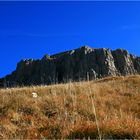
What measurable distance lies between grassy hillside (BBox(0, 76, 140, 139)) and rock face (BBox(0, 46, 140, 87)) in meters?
145

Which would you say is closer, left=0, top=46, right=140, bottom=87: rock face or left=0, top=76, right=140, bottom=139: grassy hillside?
left=0, top=76, right=140, bottom=139: grassy hillside

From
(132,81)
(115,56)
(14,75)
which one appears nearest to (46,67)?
(14,75)

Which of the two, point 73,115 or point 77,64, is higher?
point 77,64

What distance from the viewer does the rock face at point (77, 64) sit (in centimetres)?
16588

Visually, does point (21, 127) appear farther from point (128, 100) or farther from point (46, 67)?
point (46, 67)

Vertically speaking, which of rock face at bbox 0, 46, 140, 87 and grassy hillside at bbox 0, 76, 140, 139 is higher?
rock face at bbox 0, 46, 140, 87

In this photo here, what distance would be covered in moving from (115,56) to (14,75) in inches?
1993

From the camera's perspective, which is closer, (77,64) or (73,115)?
(73,115)

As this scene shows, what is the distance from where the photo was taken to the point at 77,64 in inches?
6988

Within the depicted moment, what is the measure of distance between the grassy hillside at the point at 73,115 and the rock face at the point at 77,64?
145 m

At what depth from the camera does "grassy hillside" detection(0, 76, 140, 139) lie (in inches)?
278

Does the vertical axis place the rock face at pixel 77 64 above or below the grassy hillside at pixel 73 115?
above

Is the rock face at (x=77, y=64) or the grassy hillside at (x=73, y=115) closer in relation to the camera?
the grassy hillside at (x=73, y=115)

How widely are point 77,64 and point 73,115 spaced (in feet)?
551
